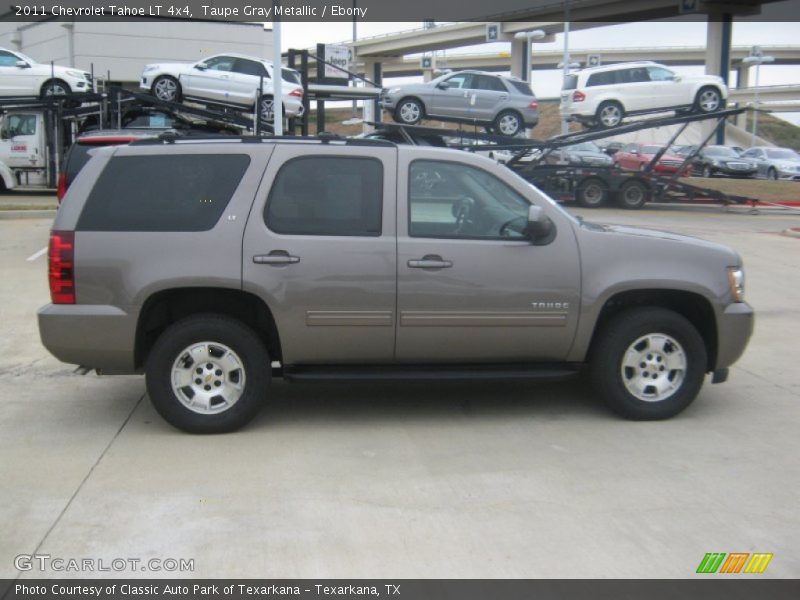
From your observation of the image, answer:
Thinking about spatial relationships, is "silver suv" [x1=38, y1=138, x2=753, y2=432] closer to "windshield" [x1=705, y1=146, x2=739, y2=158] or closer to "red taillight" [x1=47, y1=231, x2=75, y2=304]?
"red taillight" [x1=47, y1=231, x2=75, y2=304]

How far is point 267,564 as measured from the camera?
4.03 metres

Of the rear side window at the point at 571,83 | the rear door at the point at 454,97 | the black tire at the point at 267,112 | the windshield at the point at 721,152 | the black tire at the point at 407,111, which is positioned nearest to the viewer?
the black tire at the point at 267,112

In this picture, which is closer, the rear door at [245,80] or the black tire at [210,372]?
the black tire at [210,372]

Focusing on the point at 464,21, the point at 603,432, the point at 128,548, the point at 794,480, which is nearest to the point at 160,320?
the point at 128,548

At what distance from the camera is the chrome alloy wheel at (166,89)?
23172 mm

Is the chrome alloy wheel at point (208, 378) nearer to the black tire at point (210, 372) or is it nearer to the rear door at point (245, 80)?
the black tire at point (210, 372)

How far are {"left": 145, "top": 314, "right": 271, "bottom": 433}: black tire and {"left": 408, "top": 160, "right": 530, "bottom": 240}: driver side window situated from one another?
1399 millimetres

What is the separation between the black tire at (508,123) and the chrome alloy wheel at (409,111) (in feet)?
6.76

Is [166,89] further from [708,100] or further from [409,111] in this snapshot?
[708,100]

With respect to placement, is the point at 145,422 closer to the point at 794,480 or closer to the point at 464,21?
the point at 794,480

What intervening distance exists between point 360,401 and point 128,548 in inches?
111

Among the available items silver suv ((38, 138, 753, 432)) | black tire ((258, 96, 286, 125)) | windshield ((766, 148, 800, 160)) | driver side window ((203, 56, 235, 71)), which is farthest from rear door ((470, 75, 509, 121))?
windshield ((766, 148, 800, 160))

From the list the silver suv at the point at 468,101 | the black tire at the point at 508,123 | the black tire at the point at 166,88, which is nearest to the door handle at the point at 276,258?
the silver suv at the point at 468,101
